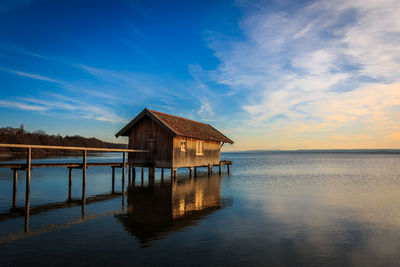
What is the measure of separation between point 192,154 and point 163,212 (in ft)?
49.7

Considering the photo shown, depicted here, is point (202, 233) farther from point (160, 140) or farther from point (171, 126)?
point (160, 140)

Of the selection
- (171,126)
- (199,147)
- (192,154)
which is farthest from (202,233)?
(199,147)

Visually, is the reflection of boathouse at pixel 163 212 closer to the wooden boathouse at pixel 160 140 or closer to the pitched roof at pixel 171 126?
the wooden boathouse at pixel 160 140

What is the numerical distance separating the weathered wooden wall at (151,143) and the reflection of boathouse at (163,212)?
5330mm

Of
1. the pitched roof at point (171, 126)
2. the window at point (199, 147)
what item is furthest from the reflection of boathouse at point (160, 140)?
the window at point (199, 147)

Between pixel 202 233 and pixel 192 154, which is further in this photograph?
Answer: pixel 192 154

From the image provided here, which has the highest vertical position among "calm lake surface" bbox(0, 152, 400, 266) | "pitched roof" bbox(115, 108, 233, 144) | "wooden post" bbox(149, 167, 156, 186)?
"pitched roof" bbox(115, 108, 233, 144)

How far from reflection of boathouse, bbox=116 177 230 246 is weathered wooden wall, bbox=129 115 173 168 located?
5.33 metres

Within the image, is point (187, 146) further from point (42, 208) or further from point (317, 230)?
point (317, 230)

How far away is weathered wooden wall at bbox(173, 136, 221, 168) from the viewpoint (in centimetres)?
2608

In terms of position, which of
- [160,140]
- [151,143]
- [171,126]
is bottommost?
[151,143]

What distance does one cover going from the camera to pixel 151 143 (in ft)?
86.1

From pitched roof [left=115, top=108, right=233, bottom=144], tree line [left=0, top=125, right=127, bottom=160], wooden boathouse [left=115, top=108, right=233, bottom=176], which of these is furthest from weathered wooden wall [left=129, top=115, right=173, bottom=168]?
tree line [left=0, top=125, right=127, bottom=160]

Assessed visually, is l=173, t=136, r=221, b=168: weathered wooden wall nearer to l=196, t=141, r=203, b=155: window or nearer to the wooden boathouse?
the wooden boathouse
